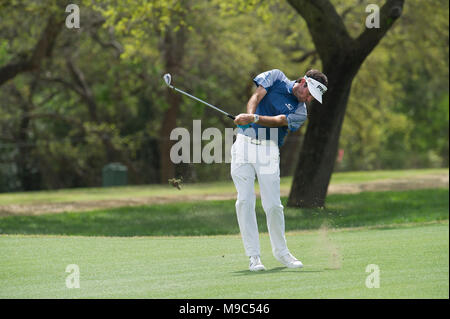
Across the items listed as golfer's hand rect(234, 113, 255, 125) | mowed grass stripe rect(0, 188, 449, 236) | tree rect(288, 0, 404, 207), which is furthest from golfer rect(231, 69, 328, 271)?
tree rect(288, 0, 404, 207)

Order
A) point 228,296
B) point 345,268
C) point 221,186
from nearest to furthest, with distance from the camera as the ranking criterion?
point 228,296
point 345,268
point 221,186

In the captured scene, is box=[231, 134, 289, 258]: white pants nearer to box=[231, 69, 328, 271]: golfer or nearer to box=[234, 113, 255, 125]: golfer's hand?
box=[231, 69, 328, 271]: golfer

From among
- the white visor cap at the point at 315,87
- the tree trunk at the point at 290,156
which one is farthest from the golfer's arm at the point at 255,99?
the tree trunk at the point at 290,156

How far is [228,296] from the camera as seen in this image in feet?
22.5

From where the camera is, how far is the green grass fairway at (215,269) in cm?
712

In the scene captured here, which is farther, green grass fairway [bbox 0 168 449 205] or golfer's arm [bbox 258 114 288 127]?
green grass fairway [bbox 0 168 449 205]

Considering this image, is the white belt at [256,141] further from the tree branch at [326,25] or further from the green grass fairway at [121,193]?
the green grass fairway at [121,193]

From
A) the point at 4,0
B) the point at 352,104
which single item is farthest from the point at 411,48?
the point at 4,0

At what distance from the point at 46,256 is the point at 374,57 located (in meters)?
22.6

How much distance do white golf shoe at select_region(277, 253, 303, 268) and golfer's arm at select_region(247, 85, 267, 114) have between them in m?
1.63

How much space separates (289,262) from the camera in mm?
8812

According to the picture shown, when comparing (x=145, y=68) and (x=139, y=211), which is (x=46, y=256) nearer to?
(x=139, y=211)

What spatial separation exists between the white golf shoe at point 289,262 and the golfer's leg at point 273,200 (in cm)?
4

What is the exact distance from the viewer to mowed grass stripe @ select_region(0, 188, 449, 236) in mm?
16672
